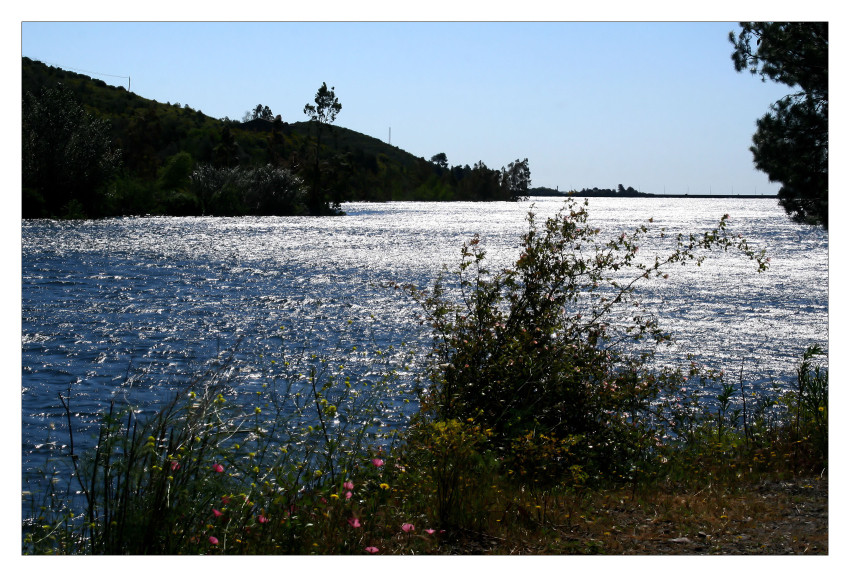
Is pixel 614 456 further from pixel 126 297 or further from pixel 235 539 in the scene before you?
pixel 126 297

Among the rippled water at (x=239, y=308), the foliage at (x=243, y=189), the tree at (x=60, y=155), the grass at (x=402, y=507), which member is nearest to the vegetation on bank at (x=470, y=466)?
the grass at (x=402, y=507)

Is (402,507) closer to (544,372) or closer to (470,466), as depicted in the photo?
(470,466)

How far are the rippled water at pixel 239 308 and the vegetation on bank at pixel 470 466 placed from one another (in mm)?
2663

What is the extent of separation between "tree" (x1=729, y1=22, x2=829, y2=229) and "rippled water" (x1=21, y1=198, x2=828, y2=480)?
277 inches

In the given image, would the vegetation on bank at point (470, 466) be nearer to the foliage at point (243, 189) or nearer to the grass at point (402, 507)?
the grass at point (402, 507)

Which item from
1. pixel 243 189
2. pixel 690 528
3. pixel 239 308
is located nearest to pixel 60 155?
pixel 243 189

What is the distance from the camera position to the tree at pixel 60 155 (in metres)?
63.1

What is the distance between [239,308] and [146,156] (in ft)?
319

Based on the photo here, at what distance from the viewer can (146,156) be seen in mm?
119125

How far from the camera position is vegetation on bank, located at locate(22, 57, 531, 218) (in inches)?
2594

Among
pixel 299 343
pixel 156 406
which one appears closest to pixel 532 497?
pixel 156 406

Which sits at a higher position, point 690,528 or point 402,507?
point 402,507

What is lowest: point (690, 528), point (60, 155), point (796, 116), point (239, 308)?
point (690, 528)

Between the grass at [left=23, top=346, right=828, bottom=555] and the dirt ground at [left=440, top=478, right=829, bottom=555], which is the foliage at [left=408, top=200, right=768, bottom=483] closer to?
the grass at [left=23, top=346, right=828, bottom=555]
